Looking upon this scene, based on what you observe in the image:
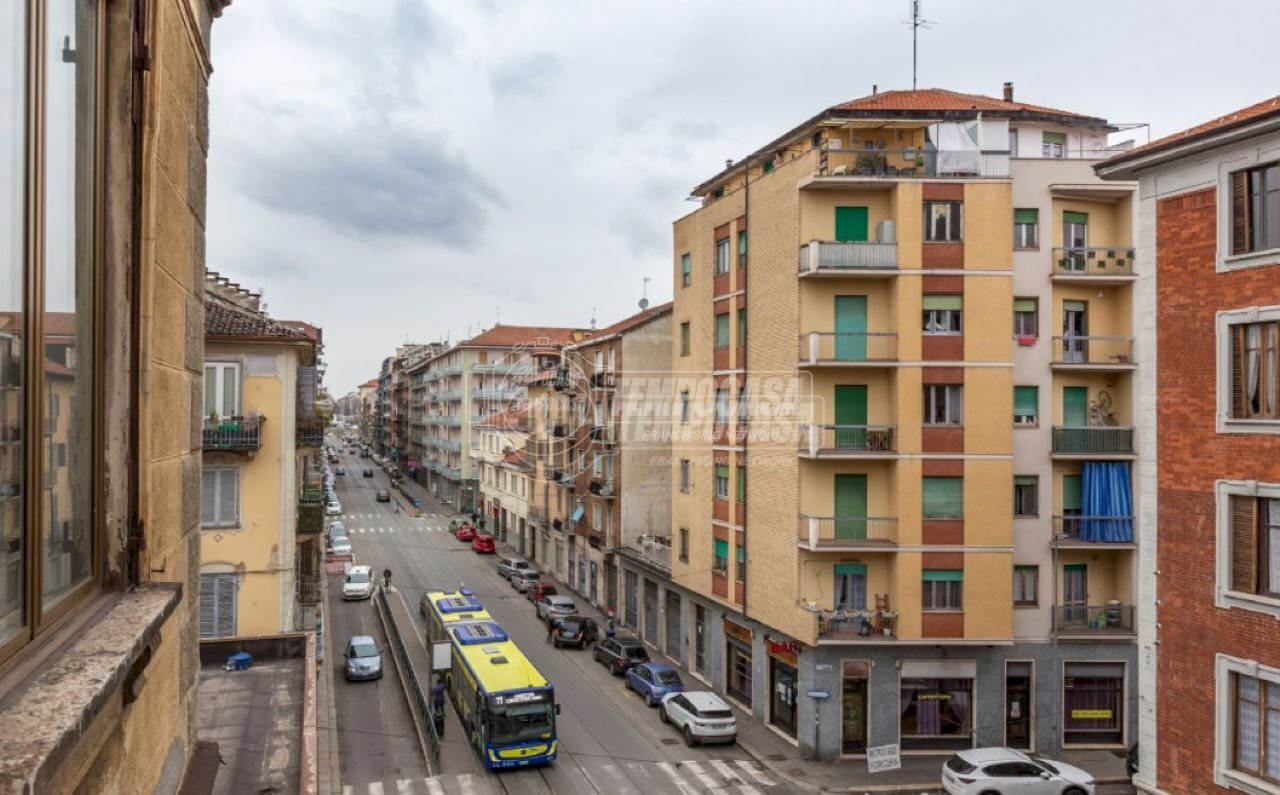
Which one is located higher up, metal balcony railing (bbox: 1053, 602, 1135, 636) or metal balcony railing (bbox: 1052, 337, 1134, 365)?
metal balcony railing (bbox: 1052, 337, 1134, 365)

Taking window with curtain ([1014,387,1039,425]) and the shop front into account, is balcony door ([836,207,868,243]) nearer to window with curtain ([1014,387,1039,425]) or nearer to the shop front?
window with curtain ([1014,387,1039,425])

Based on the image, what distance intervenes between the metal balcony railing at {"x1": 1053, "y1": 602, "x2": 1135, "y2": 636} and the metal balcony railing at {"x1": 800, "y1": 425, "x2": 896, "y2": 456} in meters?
7.81

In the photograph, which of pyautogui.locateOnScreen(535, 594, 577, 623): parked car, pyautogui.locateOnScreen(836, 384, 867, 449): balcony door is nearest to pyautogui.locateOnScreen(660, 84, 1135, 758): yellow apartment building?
pyautogui.locateOnScreen(836, 384, 867, 449): balcony door

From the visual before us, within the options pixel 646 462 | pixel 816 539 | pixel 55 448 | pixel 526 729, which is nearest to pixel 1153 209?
pixel 816 539

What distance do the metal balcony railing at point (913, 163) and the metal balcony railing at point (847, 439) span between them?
7.68 meters

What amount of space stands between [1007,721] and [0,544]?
30770 mm

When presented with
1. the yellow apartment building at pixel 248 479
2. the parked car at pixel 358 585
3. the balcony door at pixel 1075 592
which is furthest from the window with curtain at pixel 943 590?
the parked car at pixel 358 585

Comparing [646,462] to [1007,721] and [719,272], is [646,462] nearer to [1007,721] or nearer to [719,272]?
[719,272]

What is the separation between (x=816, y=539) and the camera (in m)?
27.7

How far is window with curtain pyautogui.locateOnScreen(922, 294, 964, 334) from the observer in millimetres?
27594

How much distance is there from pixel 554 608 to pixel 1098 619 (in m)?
23.7

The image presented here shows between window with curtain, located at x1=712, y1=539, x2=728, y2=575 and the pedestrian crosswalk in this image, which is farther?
window with curtain, located at x1=712, y1=539, x2=728, y2=575

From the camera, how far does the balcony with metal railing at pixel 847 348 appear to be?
27703 mm

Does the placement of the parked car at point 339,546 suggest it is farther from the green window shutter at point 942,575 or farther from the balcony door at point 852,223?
the balcony door at point 852,223
